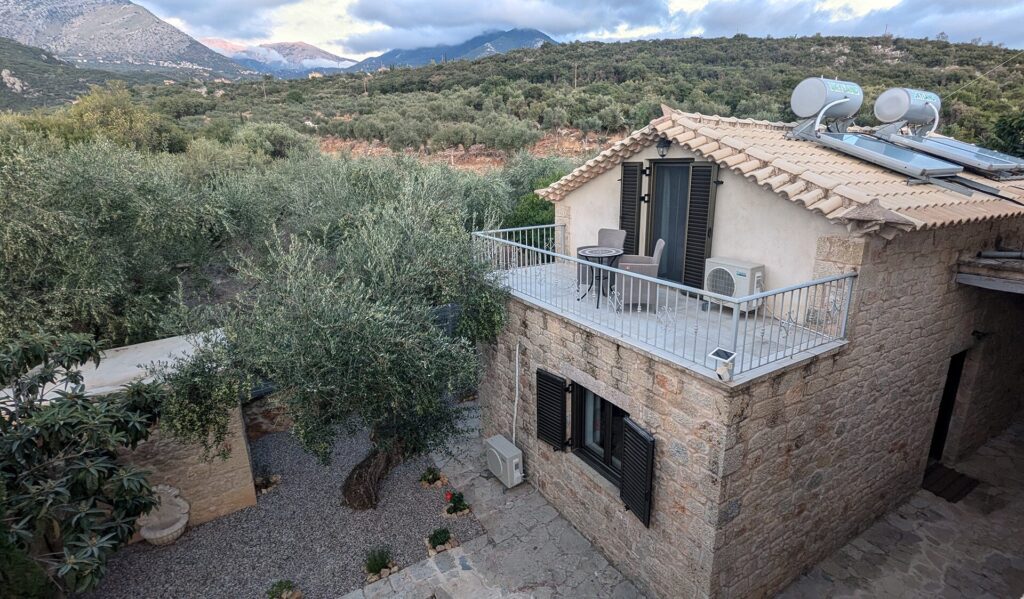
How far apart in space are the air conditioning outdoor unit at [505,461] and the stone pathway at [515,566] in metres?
0.37

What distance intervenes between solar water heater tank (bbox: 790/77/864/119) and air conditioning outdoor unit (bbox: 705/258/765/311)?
3701 millimetres

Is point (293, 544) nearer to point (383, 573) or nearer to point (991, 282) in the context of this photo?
point (383, 573)

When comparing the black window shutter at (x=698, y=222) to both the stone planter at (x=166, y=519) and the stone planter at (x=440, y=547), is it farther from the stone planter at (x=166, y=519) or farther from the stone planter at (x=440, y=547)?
the stone planter at (x=166, y=519)

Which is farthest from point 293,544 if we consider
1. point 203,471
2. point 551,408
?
point 551,408

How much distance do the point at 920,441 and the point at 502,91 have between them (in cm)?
3772

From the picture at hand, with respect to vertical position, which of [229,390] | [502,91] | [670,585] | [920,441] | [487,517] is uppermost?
[502,91]

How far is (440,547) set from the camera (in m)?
7.98

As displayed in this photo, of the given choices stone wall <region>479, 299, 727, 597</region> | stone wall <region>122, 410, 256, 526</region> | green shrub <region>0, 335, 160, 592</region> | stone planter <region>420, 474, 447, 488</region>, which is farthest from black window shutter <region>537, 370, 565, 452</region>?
green shrub <region>0, 335, 160, 592</region>

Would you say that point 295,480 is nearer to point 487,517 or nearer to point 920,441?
point 487,517

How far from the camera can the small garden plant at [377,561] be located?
7496mm

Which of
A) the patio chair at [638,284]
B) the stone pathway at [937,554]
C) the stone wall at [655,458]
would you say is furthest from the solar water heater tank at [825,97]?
the stone pathway at [937,554]

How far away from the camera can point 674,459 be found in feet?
20.1

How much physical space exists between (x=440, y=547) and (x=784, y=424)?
5489 millimetres

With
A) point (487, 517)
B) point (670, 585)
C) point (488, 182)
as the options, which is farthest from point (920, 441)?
point (488, 182)
